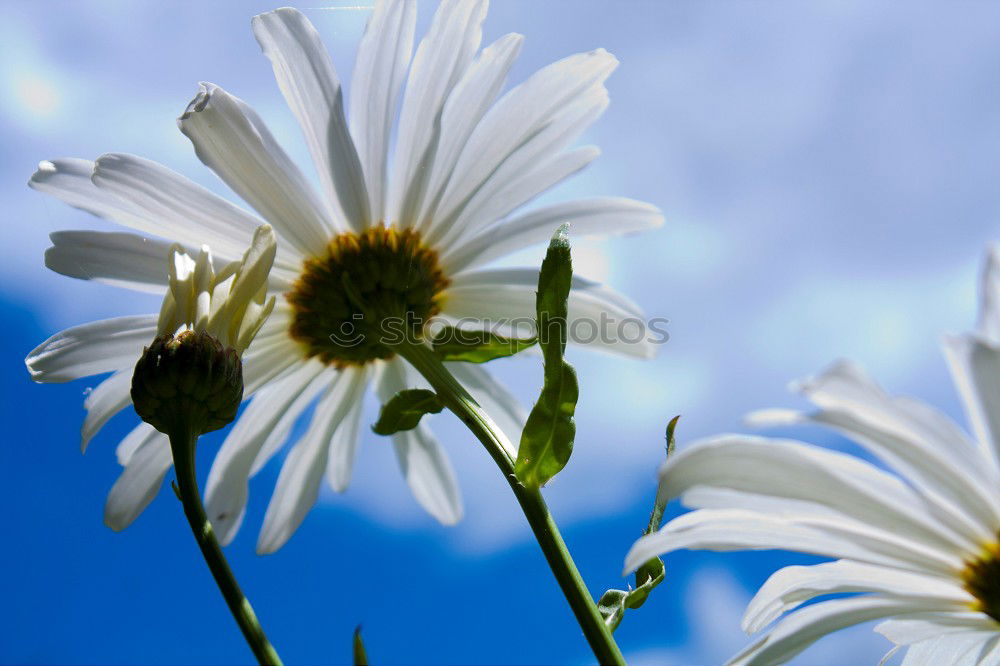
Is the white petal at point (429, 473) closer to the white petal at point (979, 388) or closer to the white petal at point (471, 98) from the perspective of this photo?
the white petal at point (471, 98)

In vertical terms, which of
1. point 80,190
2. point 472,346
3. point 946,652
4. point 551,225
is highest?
point 80,190

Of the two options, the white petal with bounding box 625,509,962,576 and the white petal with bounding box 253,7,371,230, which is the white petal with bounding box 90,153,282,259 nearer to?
the white petal with bounding box 253,7,371,230

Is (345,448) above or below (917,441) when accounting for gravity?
above

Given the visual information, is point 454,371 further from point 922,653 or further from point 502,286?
point 922,653

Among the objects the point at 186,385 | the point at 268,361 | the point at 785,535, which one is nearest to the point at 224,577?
the point at 186,385

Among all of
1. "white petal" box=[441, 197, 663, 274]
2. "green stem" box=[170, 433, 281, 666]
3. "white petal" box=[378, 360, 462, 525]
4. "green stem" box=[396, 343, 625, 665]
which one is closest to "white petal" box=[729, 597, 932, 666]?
"green stem" box=[396, 343, 625, 665]

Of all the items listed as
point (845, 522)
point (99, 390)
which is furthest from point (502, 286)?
point (845, 522)

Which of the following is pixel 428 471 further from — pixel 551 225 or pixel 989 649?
pixel 989 649
